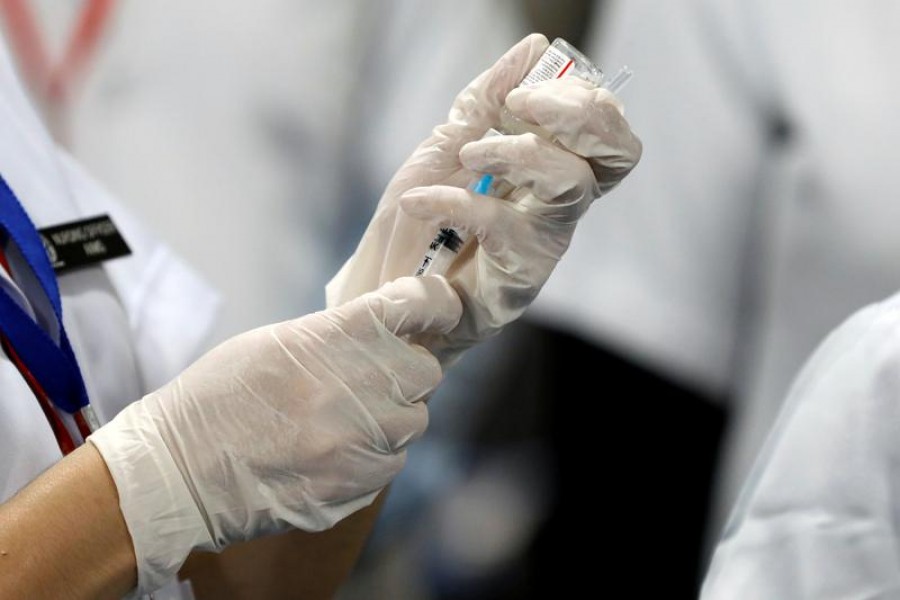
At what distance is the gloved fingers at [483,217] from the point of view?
2.24ft

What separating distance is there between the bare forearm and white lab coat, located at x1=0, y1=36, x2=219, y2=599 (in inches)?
4.1

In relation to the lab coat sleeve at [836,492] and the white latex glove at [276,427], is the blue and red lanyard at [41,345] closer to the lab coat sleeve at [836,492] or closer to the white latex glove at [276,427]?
the white latex glove at [276,427]

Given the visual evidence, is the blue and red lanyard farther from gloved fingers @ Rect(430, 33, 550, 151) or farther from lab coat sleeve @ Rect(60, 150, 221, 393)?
gloved fingers @ Rect(430, 33, 550, 151)

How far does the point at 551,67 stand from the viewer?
0.68m

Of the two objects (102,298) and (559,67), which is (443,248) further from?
(102,298)

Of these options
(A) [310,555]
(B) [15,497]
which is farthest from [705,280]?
(B) [15,497]

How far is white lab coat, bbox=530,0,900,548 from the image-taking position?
35.5 inches

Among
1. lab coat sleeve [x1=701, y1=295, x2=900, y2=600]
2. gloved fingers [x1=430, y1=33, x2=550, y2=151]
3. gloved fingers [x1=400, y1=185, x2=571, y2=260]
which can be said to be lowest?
lab coat sleeve [x1=701, y1=295, x2=900, y2=600]

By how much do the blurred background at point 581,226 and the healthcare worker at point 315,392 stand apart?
0.30 meters

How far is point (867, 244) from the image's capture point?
0.91 m

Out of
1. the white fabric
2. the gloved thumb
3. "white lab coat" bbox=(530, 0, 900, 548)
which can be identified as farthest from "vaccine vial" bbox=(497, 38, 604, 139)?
the white fabric

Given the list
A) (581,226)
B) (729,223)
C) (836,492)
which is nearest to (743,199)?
(729,223)

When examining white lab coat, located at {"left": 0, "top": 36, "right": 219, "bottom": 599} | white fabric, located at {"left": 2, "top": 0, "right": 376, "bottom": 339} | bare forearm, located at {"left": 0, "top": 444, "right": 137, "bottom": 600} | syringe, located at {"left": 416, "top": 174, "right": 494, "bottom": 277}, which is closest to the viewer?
bare forearm, located at {"left": 0, "top": 444, "right": 137, "bottom": 600}

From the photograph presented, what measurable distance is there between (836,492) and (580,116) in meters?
0.39
